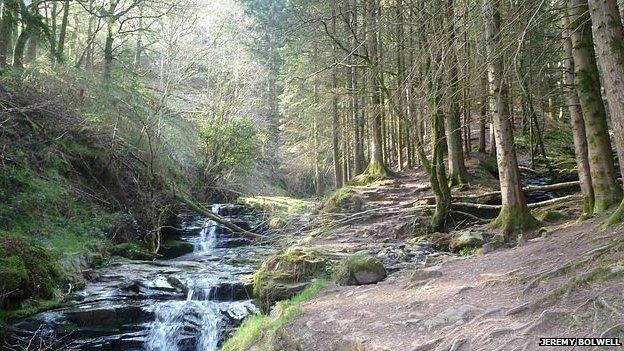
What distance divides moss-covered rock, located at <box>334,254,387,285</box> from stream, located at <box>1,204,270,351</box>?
2.25 m

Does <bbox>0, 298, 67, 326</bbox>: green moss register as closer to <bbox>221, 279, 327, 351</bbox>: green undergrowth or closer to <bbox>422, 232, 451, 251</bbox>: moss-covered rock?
<bbox>221, 279, 327, 351</bbox>: green undergrowth

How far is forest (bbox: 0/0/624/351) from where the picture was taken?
541 cm

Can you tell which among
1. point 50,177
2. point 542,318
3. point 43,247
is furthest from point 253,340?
point 50,177

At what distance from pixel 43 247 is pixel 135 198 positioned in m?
5.70

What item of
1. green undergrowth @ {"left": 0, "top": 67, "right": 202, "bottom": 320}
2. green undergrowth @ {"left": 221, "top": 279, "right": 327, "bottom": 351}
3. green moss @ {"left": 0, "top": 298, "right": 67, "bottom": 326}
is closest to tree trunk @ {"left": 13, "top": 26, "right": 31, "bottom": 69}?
green undergrowth @ {"left": 0, "top": 67, "right": 202, "bottom": 320}

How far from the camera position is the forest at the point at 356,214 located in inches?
213

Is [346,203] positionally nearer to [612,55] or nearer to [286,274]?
[286,274]

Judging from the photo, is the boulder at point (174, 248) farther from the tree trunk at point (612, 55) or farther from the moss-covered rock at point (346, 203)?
the tree trunk at point (612, 55)

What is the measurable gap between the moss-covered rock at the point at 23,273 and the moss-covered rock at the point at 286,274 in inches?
157

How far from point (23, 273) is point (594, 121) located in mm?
9971

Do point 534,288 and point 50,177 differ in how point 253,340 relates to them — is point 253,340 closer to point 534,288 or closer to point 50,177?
point 534,288

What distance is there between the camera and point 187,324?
30.4ft

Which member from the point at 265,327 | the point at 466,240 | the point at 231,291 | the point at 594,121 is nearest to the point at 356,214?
the point at 466,240

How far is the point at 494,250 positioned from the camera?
889 cm
